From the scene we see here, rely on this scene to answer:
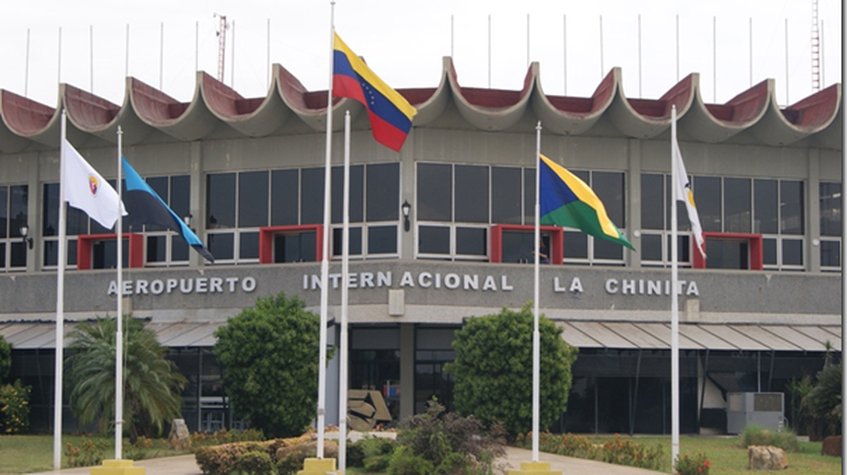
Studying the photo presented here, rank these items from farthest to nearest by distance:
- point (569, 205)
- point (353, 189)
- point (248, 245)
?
point (248, 245)
point (353, 189)
point (569, 205)

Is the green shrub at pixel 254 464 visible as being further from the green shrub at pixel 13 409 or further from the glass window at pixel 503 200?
the glass window at pixel 503 200

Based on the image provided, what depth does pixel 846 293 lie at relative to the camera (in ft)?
56.4

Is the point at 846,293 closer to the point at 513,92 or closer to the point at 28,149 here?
the point at 513,92

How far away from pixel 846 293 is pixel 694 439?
72.9 feet

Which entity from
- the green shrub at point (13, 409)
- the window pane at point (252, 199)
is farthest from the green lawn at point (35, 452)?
the window pane at point (252, 199)

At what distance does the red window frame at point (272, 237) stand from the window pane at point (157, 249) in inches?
154

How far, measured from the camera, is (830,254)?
44.8 meters

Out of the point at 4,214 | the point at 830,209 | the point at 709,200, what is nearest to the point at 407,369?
the point at 709,200

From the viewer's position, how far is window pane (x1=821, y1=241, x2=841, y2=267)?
147ft

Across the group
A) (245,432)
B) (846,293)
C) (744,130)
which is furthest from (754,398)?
(846,293)

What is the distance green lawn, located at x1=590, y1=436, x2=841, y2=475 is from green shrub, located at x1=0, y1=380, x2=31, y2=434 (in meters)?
17.5

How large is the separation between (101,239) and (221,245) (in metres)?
4.45

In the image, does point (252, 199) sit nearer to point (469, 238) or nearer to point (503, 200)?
point (469, 238)

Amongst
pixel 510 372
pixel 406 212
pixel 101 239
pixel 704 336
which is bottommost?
pixel 510 372
